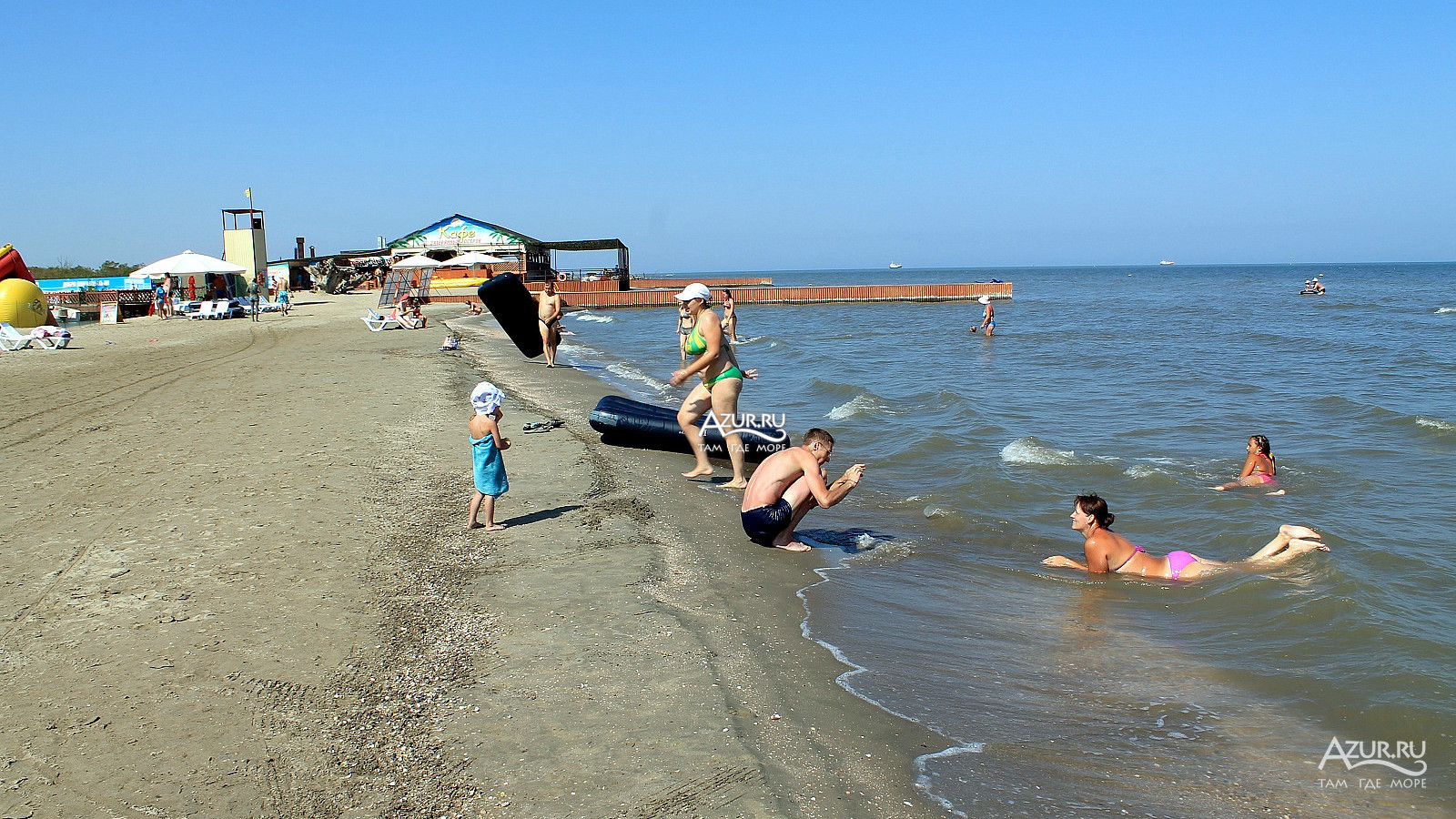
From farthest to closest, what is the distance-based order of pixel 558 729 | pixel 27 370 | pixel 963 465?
pixel 27 370 → pixel 963 465 → pixel 558 729

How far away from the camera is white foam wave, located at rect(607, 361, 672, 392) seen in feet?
53.5

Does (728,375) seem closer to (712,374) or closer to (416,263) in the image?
(712,374)

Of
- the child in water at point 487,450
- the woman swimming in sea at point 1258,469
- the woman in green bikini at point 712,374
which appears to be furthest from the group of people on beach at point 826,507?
the woman swimming in sea at point 1258,469

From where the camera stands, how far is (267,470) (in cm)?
800

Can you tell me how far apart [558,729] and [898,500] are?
212 inches

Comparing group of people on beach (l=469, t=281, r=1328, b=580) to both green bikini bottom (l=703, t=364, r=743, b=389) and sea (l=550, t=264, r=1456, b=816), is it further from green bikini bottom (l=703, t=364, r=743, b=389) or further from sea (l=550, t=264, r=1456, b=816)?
green bikini bottom (l=703, t=364, r=743, b=389)

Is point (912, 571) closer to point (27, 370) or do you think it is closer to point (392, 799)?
point (392, 799)

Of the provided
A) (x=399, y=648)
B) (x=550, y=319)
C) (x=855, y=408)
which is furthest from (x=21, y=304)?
(x=399, y=648)

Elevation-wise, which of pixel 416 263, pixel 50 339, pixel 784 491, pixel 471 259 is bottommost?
pixel 784 491

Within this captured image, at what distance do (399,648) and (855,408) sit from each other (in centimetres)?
1024

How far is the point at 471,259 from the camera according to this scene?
1576 inches

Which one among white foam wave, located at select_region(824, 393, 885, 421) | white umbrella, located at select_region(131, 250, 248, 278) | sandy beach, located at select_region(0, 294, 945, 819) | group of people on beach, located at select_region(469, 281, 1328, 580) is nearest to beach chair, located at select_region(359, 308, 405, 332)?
white umbrella, located at select_region(131, 250, 248, 278)

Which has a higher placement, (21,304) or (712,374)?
(21,304)

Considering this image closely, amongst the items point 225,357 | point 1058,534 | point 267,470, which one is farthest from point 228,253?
point 1058,534
